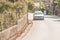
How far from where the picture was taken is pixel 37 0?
108750 millimetres

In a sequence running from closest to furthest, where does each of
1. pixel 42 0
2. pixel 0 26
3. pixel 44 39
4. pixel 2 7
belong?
pixel 0 26, pixel 44 39, pixel 2 7, pixel 42 0

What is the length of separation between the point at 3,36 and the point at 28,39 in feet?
13.8

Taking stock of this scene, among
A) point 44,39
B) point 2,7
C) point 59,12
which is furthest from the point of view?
point 59,12

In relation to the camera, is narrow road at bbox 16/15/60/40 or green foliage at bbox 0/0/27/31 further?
narrow road at bbox 16/15/60/40

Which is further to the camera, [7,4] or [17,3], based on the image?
[17,3]

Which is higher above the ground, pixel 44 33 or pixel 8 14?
pixel 8 14

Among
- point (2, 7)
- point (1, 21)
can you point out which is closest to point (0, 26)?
point (1, 21)

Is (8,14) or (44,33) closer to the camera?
(8,14)

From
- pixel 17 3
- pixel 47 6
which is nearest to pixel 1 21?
pixel 17 3

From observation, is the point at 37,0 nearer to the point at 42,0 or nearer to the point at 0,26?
the point at 42,0

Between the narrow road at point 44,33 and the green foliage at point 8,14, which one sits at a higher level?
the green foliage at point 8,14

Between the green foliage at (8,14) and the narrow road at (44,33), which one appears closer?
the green foliage at (8,14)

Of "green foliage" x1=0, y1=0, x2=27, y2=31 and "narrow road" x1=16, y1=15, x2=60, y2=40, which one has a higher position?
"green foliage" x1=0, y1=0, x2=27, y2=31

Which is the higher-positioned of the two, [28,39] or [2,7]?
[2,7]
